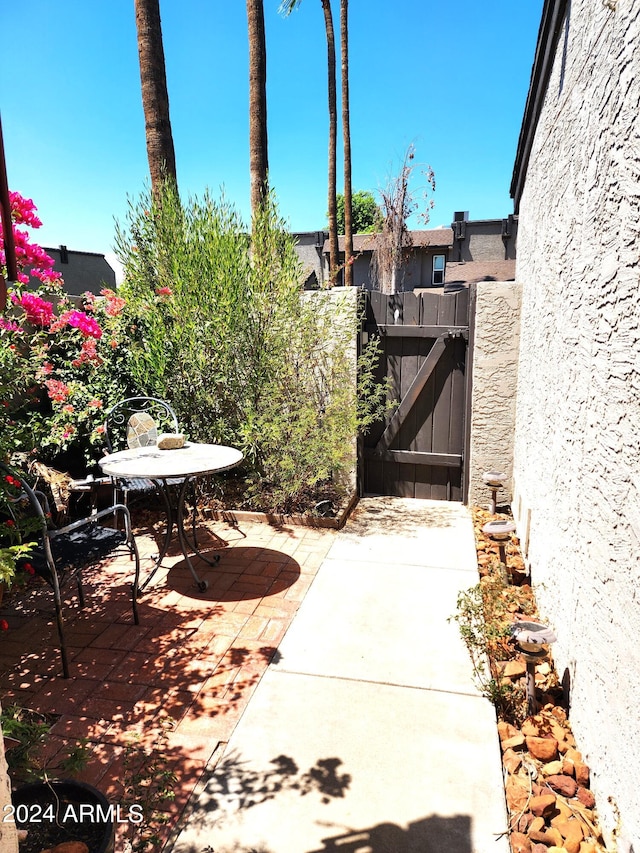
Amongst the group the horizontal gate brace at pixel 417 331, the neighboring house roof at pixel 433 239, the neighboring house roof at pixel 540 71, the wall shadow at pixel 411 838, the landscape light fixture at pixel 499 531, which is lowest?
the wall shadow at pixel 411 838

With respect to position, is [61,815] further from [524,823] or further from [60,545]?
[60,545]

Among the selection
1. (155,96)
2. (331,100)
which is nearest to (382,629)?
(155,96)

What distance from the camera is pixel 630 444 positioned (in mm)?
1544

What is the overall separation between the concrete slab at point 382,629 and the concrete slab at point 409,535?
6.6 inches

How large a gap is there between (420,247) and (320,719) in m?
24.5

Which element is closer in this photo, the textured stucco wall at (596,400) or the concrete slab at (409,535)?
the textured stucco wall at (596,400)

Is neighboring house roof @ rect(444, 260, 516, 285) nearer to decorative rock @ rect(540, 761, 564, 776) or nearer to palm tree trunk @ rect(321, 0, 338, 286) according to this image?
palm tree trunk @ rect(321, 0, 338, 286)

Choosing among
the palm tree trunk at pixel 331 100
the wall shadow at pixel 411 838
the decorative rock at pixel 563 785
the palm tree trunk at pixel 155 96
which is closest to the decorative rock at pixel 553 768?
the decorative rock at pixel 563 785

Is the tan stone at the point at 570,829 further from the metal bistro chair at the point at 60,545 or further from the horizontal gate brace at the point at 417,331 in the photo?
the horizontal gate brace at the point at 417,331

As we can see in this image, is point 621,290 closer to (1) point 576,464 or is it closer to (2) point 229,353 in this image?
(1) point 576,464

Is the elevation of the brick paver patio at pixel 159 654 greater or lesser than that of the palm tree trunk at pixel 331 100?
lesser

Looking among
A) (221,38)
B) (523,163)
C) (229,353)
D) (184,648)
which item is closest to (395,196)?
(221,38)

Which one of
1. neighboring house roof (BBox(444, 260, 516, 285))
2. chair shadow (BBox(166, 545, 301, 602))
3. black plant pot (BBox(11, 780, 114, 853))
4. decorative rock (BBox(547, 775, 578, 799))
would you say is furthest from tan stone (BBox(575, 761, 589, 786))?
neighboring house roof (BBox(444, 260, 516, 285))

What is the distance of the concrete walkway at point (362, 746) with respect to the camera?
177cm
